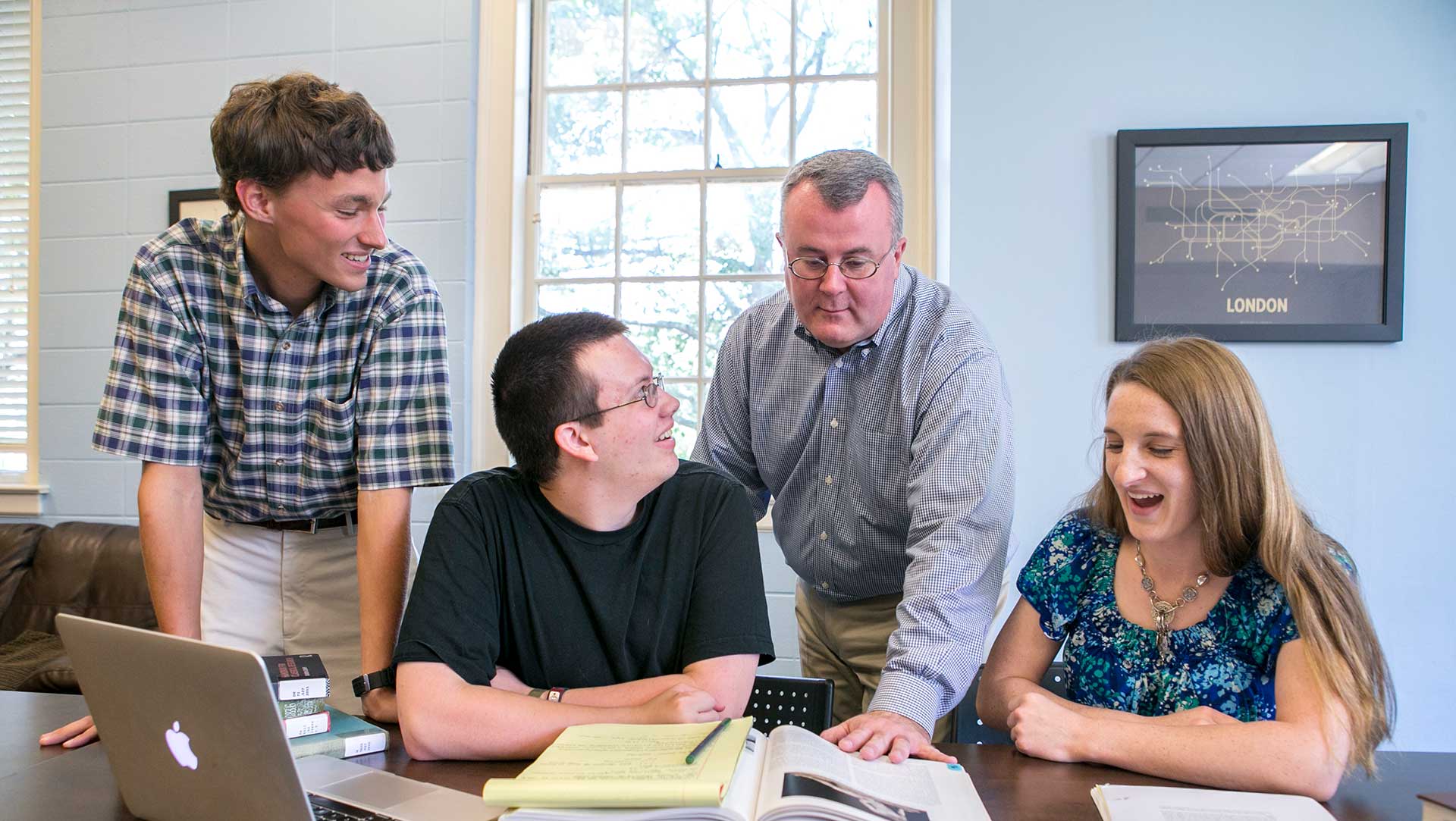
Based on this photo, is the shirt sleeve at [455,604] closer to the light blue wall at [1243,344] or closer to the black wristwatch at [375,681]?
the black wristwatch at [375,681]

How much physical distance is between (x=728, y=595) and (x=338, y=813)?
65cm

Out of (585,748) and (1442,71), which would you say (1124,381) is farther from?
(1442,71)

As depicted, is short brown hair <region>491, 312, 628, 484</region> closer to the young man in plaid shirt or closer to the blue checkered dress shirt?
the young man in plaid shirt

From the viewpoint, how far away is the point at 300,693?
52.3 inches

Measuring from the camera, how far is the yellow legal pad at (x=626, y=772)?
994 mm

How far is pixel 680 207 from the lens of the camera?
3.62m

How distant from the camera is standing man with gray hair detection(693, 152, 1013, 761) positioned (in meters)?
1.61

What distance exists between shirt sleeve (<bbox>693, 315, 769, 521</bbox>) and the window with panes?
136cm

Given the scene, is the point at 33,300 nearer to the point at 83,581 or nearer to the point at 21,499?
the point at 21,499

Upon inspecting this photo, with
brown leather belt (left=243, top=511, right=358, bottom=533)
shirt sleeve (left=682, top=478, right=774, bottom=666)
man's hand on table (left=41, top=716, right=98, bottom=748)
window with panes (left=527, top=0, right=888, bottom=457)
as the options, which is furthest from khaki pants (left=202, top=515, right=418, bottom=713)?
window with panes (left=527, top=0, right=888, bottom=457)

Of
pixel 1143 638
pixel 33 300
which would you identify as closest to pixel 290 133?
pixel 1143 638

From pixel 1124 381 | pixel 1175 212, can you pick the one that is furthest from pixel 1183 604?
pixel 1175 212

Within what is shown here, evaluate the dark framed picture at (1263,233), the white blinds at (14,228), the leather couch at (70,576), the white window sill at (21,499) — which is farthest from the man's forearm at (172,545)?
the white blinds at (14,228)

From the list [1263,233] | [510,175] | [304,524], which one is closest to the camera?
[304,524]
